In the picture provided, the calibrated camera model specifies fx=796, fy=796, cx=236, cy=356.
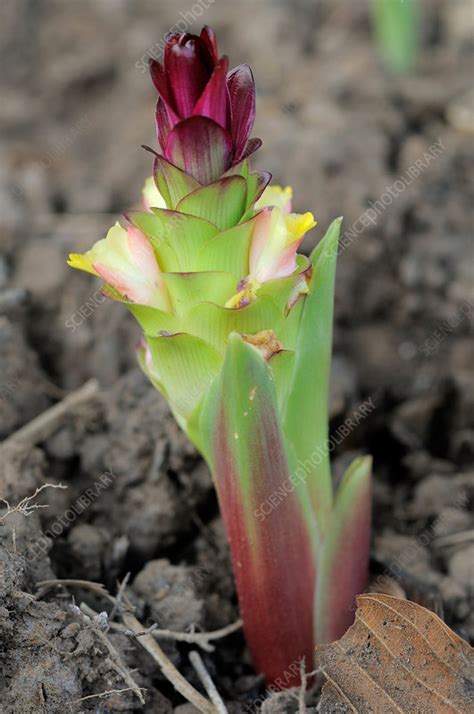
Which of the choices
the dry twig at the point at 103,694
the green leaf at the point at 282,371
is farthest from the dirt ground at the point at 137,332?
the green leaf at the point at 282,371

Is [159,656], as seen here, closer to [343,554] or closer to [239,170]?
[343,554]

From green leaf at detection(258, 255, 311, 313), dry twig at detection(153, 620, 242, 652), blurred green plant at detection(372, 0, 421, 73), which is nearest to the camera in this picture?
green leaf at detection(258, 255, 311, 313)

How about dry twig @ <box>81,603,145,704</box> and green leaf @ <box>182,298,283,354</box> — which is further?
dry twig @ <box>81,603,145,704</box>

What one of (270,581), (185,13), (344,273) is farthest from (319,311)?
(185,13)

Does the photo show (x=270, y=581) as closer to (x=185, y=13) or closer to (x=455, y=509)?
(x=455, y=509)

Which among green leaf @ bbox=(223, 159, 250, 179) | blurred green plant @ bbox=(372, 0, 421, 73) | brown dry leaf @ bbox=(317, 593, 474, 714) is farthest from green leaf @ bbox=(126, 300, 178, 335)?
blurred green plant @ bbox=(372, 0, 421, 73)

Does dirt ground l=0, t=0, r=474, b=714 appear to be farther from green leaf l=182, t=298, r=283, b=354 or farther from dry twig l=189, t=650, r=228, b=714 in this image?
green leaf l=182, t=298, r=283, b=354

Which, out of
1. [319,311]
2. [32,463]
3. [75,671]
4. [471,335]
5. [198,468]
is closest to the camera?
[75,671]
